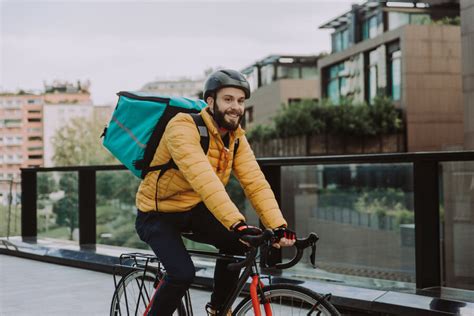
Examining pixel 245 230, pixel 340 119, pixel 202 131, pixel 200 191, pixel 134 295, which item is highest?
pixel 340 119

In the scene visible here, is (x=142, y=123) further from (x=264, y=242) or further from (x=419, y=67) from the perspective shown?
(x=419, y=67)

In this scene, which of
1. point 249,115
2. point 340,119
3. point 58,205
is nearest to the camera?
point 58,205

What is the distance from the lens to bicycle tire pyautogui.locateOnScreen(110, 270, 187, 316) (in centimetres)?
421

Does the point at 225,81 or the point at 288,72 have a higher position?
the point at 288,72

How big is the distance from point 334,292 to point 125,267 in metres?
2.36

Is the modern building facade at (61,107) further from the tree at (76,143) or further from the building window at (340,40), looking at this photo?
the building window at (340,40)

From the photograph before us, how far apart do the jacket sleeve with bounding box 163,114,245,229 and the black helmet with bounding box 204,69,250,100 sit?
0.20 m

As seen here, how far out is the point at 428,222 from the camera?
239 inches

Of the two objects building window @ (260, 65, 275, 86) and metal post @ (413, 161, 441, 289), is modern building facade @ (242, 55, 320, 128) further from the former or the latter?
metal post @ (413, 161, 441, 289)

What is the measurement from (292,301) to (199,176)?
739mm

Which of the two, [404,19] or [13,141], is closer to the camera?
[13,141]

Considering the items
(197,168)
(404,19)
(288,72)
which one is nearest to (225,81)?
(197,168)

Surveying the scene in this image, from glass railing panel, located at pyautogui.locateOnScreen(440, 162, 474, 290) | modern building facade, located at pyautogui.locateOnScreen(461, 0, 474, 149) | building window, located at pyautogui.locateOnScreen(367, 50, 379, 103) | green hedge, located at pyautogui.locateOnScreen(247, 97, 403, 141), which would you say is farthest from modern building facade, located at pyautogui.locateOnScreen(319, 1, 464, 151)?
glass railing panel, located at pyautogui.locateOnScreen(440, 162, 474, 290)

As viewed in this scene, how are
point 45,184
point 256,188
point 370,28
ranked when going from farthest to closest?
1. point 370,28
2. point 45,184
3. point 256,188
